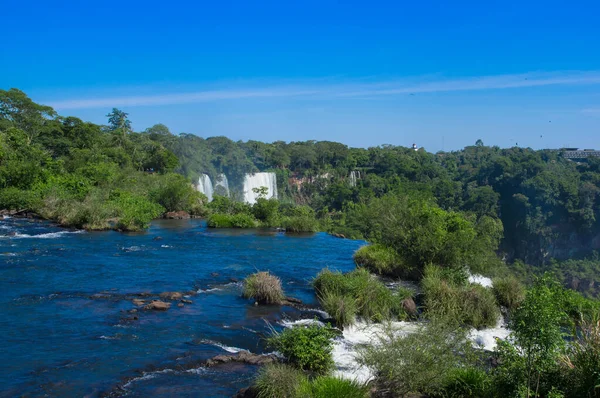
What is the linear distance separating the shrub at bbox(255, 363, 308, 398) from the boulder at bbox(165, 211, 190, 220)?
3100 centimetres

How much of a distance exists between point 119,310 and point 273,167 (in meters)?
61.7

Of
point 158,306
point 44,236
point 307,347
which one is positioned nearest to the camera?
point 307,347

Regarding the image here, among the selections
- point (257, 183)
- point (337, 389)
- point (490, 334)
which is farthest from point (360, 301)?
point (257, 183)

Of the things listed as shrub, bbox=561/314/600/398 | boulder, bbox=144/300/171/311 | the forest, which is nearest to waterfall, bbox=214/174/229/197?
the forest

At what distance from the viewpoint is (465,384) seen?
31.3 ft

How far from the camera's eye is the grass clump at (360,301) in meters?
14.7

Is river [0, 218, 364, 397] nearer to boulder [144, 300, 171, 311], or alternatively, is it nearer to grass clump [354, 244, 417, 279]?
boulder [144, 300, 171, 311]

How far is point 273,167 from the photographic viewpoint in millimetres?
76500

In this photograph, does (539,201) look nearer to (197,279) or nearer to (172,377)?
(197,279)

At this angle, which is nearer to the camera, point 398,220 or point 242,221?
point 398,220

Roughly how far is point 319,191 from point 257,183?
50.3ft

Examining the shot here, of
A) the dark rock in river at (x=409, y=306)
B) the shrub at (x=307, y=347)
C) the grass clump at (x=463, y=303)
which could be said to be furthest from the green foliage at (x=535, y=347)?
the dark rock in river at (x=409, y=306)

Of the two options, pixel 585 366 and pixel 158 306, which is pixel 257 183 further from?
pixel 585 366

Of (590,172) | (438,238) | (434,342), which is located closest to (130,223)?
(438,238)
